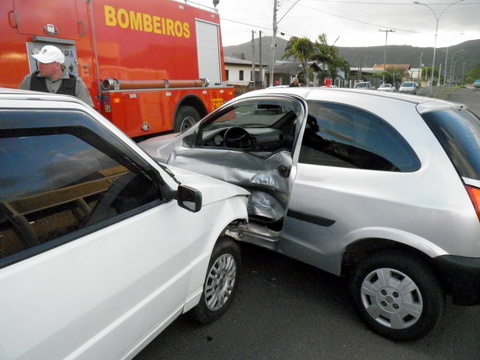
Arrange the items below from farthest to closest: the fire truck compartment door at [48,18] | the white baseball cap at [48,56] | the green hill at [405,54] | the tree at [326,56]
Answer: the green hill at [405,54], the tree at [326,56], the fire truck compartment door at [48,18], the white baseball cap at [48,56]

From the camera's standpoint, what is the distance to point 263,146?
4145mm

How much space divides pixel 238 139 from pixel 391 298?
86.8 inches

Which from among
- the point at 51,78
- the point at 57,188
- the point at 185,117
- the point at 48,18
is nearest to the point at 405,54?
the point at 185,117

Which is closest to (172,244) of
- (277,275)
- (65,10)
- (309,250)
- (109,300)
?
(109,300)

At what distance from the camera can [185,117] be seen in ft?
25.9

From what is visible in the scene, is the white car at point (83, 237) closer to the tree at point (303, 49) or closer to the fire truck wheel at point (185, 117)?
the fire truck wheel at point (185, 117)

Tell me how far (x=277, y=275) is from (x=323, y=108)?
5.00 feet

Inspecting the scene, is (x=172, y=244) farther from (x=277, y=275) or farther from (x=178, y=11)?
(x=178, y=11)

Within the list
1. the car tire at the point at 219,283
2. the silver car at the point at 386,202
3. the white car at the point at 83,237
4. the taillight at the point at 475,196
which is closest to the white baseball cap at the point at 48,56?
the silver car at the point at 386,202

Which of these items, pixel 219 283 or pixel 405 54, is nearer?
pixel 219 283

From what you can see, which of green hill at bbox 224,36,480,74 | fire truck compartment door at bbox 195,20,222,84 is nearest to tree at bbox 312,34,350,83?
fire truck compartment door at bbox 195,20,222,84

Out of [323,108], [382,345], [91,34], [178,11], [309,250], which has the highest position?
[178,11]

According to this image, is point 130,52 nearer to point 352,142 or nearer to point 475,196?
point 352,142

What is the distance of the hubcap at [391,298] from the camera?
7.82ft
